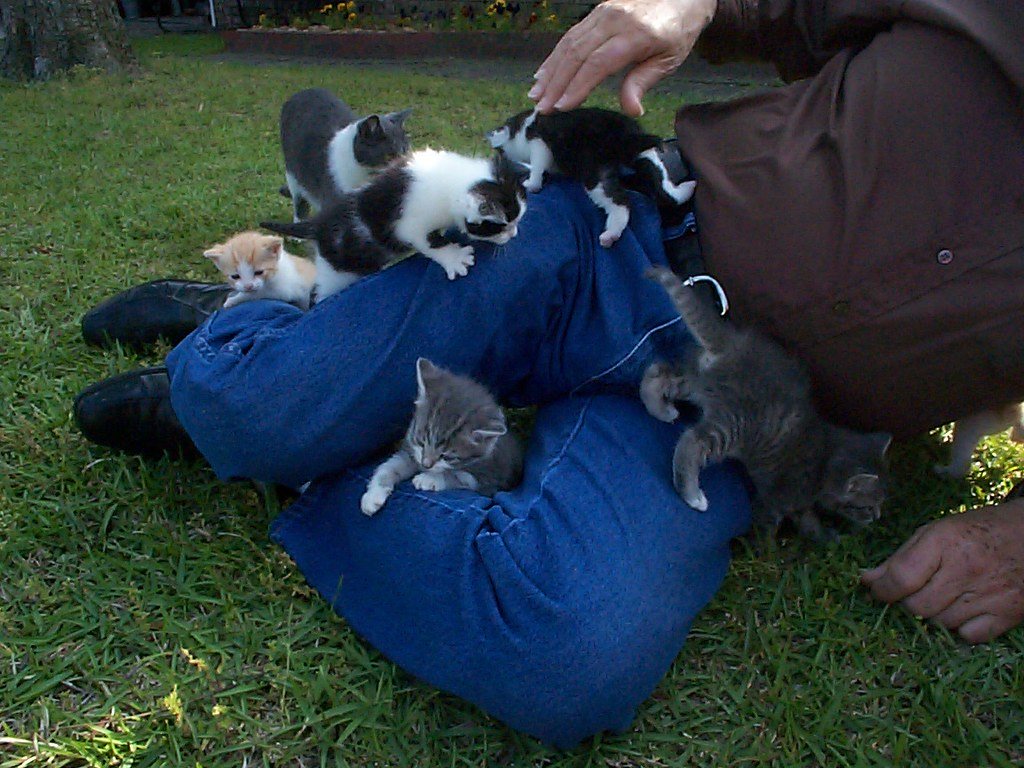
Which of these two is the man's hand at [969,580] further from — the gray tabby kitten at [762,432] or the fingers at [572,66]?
the fingers at [572,66]

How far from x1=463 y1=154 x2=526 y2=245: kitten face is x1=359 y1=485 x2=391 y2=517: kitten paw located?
626 mm

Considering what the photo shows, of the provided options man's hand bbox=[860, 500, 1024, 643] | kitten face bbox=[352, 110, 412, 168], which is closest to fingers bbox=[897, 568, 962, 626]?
man's hand bbox=[860, 500, 1024, 643]

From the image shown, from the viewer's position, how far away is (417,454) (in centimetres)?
190

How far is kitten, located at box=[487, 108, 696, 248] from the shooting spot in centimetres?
191

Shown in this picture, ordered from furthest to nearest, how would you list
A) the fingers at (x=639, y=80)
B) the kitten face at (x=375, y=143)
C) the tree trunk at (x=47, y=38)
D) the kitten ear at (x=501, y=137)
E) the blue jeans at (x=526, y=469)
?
1. the tree trunk at (x=47, y=38)
2. the kitten face at (x=375, y=143)
3. the kitten ear at (x=501, y=137)
4. the fingers at (x=639, y=80)
5. the blue jeans at (x=526, y=469)

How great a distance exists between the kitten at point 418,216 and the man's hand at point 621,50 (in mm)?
261

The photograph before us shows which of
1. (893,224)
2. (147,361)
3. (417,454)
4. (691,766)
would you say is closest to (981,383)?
(893,224)

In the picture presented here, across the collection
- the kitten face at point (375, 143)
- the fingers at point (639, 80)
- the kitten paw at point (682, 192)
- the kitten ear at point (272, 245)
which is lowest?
the kitten ear at point (272, 245)

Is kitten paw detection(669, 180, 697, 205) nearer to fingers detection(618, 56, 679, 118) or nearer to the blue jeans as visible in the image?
the blue jeans

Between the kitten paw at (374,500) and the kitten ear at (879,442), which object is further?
the kitten ear at (879,442)

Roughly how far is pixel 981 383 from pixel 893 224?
1.30 ft

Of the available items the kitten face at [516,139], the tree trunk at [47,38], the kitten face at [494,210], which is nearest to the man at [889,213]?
the kitten face at [494,210]

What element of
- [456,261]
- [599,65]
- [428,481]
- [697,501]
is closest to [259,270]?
[456,261]

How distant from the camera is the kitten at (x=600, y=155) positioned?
1.91 meters
